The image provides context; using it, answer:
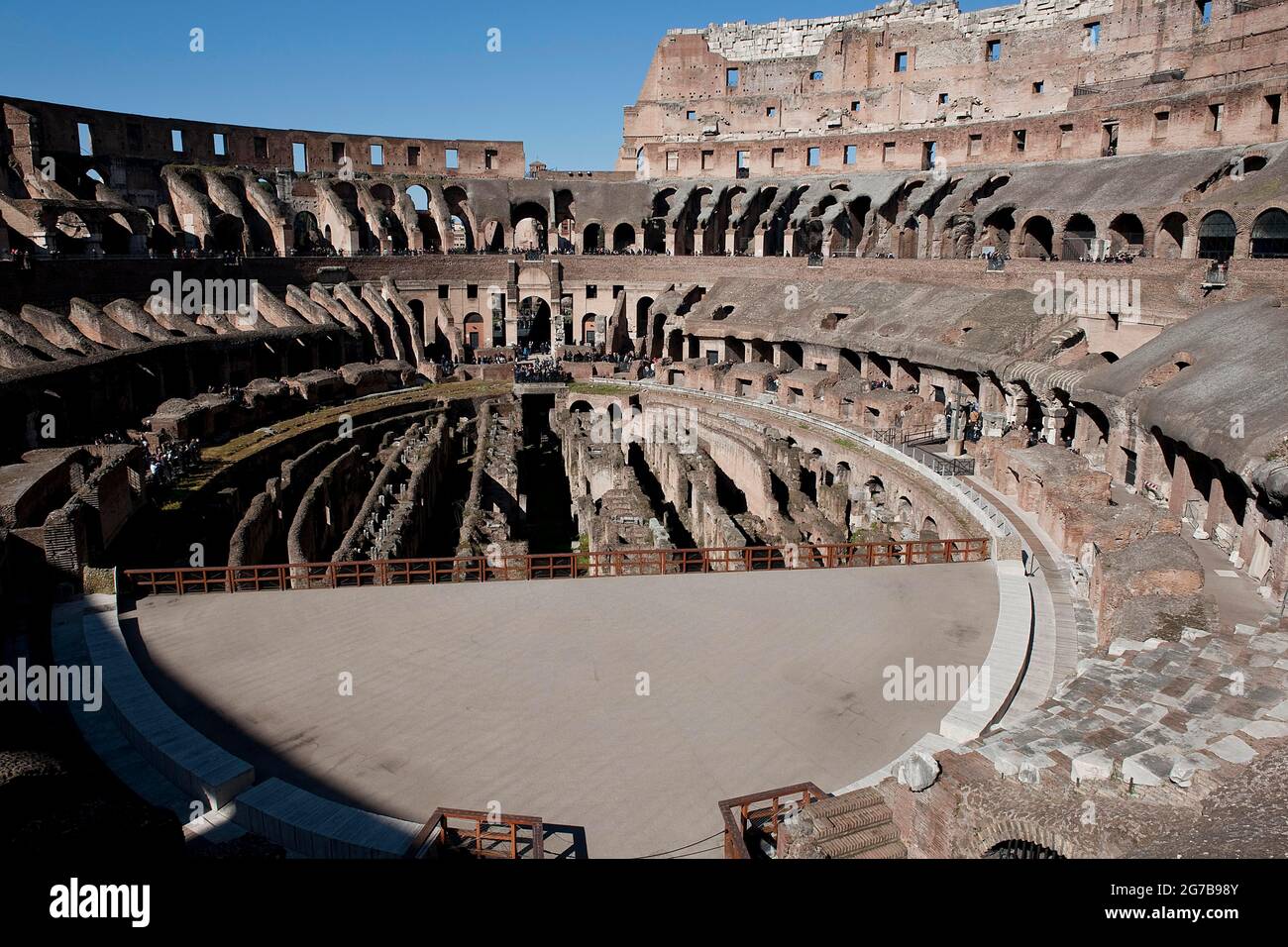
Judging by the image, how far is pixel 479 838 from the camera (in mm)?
7656

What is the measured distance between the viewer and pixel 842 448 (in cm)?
2538

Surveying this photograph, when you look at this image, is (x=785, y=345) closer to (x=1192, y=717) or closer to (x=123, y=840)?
(x=1192, y=717)

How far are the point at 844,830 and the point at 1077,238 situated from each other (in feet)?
96.3

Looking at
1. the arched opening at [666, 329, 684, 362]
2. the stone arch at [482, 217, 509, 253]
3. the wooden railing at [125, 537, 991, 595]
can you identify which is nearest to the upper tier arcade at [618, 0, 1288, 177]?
the stone arch at [482, 217, 509, 253]

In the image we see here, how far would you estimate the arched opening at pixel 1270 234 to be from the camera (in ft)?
78.2

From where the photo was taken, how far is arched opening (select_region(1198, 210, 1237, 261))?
26.4 metres

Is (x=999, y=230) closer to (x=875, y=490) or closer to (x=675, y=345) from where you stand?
(x=675, y=345)

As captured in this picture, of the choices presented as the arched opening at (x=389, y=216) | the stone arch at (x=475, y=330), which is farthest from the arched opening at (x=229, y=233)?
the stone arch at (x=475, y=330)

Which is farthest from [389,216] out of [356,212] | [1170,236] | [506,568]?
[506,568]

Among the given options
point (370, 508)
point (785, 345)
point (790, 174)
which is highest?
point (790, 174)

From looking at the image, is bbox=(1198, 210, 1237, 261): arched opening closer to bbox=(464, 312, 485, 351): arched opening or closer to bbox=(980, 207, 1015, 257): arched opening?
bbox=(980, 207, 1015, 257): arched opening
